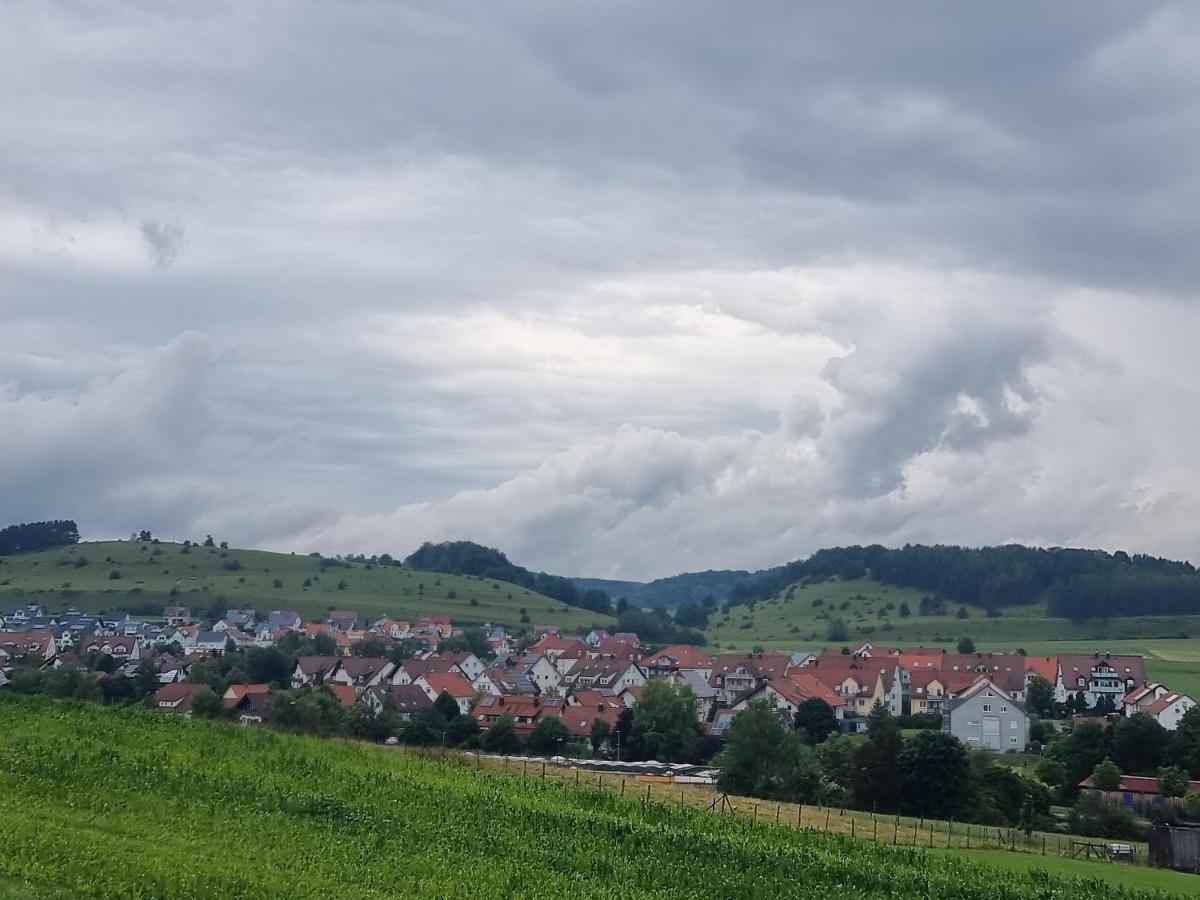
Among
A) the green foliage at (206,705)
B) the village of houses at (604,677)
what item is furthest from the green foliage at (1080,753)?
the green foliage at (206,705)

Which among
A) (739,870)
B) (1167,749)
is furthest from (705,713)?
(739,870)

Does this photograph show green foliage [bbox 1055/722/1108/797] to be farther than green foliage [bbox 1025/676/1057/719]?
No

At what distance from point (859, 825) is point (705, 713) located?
54.0 meters

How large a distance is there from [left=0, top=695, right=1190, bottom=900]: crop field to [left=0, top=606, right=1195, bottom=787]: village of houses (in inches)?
1638

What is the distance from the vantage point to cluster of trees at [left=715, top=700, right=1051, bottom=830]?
53406mm

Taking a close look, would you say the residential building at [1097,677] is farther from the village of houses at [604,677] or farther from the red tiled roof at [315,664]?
the red tiled roof at [315,664]

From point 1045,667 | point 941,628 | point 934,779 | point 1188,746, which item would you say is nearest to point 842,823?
point 934,779

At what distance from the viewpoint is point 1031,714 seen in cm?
9394

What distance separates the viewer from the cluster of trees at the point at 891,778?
53406 millimetres

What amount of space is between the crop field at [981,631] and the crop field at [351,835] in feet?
371

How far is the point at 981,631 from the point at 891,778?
375 feet

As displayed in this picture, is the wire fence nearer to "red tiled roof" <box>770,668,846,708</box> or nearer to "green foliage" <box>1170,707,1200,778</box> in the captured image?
"green foliage" <box>1170,707,1200,778</box>

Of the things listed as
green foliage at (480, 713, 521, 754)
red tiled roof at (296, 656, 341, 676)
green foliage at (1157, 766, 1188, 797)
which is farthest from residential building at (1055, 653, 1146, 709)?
red tiled roof at (296, 656, 341, 676)

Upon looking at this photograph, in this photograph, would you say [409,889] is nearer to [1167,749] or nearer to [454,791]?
[454,791]
